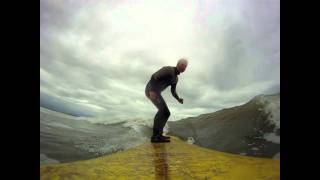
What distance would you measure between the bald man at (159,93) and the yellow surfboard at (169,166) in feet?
0.53

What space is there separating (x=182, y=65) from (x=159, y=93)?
45 centimetres

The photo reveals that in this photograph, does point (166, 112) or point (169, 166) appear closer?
point (169, 166)

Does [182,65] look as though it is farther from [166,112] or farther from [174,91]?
[166,112]

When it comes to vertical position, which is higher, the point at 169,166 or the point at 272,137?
the point at 272,137

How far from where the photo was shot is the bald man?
5.37 m

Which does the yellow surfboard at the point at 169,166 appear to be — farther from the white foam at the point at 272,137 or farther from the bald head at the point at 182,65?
the bald head at the point at 182,65

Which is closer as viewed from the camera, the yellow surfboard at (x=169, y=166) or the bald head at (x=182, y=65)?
the yellow surfboard at (x=169, y=166)

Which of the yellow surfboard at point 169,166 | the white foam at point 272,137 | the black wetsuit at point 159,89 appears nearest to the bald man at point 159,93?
the black wetsuit at point 159,89

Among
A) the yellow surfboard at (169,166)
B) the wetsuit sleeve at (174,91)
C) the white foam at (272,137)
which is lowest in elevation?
the yellow surfboard at (169,166)

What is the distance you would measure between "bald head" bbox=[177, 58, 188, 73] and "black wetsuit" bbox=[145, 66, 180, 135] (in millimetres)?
47

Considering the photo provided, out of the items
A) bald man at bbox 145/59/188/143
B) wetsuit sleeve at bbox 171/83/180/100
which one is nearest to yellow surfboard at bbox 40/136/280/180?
bald man at bbox 145/59/188/143

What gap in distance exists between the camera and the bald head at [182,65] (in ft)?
17.6

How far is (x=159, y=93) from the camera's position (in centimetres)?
539

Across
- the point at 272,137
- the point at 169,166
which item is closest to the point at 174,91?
the point at 169,166
